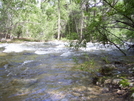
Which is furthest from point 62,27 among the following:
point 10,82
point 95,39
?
point 10,82

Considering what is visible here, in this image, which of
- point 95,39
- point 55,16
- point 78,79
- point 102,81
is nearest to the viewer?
point 102,81

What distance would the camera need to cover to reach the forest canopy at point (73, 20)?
595 centimetres

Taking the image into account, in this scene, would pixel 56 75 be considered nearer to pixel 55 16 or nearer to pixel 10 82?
pixel 10 82

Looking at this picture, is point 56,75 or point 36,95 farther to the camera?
point 56,75

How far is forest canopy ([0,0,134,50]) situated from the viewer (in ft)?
19.5

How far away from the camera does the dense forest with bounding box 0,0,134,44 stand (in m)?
5.95

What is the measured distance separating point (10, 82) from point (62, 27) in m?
39.0

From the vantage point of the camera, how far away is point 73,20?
43906 millimetres

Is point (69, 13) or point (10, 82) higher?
point (69, 13)

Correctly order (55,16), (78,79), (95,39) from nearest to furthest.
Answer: (78,79)
(95,39)
(55,16)

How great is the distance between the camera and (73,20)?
43906mm

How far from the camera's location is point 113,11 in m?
5.40

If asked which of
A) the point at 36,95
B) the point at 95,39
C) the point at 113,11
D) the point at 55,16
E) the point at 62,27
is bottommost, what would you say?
the point at 36,95

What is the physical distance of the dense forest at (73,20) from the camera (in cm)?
595
